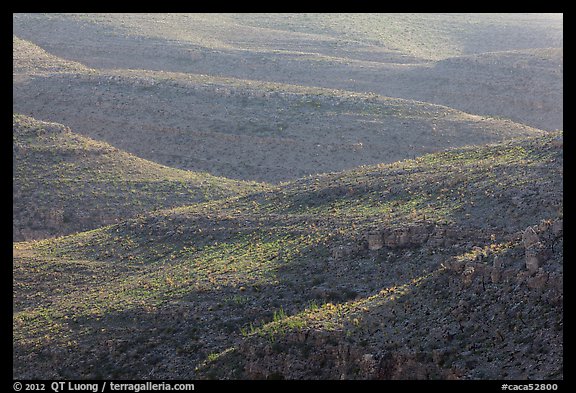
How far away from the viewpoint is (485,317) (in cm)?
1953

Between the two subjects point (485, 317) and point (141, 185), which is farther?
point (141, 185)

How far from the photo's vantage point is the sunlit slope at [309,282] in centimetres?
1956

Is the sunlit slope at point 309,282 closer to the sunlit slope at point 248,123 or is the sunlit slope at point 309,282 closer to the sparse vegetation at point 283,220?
the sparse vegetation at point 283,220

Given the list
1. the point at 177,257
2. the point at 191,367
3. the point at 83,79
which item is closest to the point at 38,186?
the point at 177,257

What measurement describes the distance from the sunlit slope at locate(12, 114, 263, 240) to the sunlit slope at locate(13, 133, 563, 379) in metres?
4.49

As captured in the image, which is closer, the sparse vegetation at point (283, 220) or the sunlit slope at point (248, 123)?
the sparse vegetation at point (283, 220)

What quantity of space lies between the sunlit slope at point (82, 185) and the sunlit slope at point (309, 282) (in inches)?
177

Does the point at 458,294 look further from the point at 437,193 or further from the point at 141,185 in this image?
the point at 141,185

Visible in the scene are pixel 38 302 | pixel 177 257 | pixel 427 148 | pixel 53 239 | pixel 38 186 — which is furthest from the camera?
pixel 427 148

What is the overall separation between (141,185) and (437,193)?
663 inches

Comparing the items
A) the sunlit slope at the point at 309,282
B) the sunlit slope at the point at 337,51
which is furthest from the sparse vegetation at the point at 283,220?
the sunlit slope at the point at 337,51

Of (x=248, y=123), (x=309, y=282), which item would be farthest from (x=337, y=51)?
(x=309, y=282)

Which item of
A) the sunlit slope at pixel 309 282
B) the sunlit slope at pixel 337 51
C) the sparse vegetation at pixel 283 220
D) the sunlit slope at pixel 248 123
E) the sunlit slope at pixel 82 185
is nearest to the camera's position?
the sunlit slope at pixel 309 282
